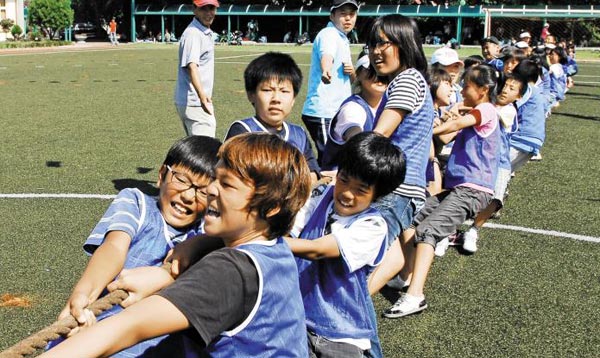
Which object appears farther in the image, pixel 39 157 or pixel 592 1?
pixel 592 1

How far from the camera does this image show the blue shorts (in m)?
3.93

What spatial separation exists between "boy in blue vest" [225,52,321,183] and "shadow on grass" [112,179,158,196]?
15.0ft

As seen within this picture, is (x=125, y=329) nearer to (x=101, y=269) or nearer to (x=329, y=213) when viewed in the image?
(x=101, y=269)

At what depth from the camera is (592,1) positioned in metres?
55.3

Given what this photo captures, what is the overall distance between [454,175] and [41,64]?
85.7 feet

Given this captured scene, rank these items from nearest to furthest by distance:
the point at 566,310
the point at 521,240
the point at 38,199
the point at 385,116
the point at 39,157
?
the point at 385,116 < the point at 566,310 < the point at 521,240 < the point at 38,199 < the point at 39,157

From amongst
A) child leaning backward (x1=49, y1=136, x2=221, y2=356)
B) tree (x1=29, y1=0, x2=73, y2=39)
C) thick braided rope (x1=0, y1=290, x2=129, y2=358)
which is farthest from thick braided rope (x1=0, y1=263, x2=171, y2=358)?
tree (x1=29, y1=0, x2=73, y2=39)

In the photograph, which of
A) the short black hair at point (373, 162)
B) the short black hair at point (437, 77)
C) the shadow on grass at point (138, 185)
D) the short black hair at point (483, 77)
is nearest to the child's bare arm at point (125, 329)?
the short black hair at point (373, 162)

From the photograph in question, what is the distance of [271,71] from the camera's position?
3.96 meters

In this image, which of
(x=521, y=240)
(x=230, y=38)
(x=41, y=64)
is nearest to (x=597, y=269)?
(x=521, y=240)

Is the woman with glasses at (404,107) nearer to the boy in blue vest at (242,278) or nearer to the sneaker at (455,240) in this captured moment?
the boy in blue vest at (242,278)

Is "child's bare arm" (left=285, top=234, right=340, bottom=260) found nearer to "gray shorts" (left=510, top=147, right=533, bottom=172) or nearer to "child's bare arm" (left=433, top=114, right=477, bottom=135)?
"child's bare arm" (left=433, top=114, right=477, bottom=135)

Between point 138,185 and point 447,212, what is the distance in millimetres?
4259

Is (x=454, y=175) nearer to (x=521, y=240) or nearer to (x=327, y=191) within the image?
(x=521, y=240)
